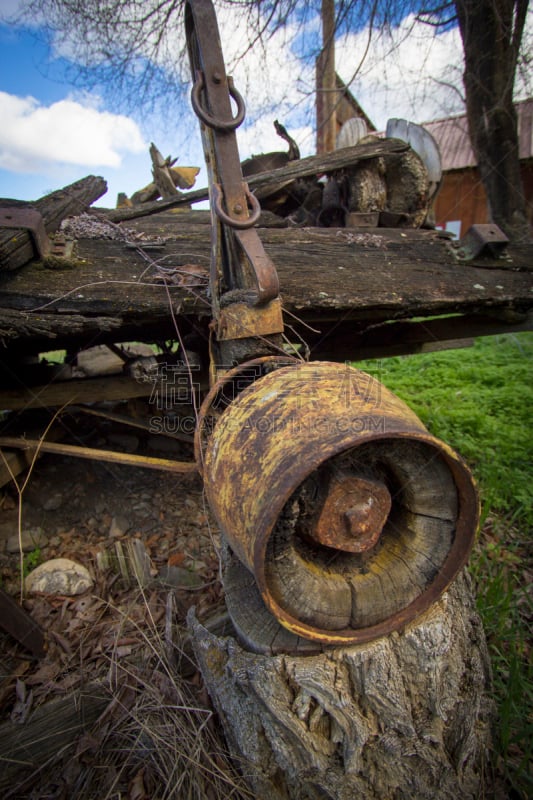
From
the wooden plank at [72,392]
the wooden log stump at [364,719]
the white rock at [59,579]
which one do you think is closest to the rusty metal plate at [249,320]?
the wooden log stump at [364,719]

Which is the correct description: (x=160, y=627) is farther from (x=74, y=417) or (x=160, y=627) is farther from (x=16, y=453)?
(x=74, y=417)

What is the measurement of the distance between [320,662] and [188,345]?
1.99 metres

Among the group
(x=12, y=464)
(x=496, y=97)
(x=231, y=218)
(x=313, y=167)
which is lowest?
(x=12, y=464)

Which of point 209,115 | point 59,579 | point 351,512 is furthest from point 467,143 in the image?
point 59,579

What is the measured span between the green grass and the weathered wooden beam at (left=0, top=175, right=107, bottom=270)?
2544mm

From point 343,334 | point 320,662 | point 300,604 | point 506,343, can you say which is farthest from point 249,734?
point 506,343

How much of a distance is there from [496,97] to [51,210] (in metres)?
4.95

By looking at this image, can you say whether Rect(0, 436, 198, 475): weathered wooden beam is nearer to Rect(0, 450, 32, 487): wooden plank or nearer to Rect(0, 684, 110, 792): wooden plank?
Rect(0, 450, 32, 487): wooden plank

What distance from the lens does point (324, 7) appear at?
135 inches

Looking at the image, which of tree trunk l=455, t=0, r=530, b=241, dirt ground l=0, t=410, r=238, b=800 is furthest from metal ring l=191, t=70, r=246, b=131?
tree trunk l=455, t=0, r=530, b=241

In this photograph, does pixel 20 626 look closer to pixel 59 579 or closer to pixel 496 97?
pixel 59 579

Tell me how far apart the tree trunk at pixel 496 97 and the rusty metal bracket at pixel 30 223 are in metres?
4.16

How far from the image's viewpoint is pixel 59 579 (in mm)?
2549

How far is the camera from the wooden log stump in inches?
55.7
